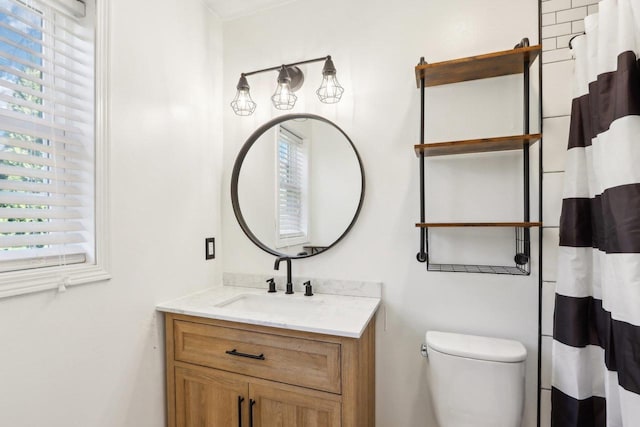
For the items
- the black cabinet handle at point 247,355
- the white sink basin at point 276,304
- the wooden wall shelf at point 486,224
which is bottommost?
the black cabinet handle at point 247,355

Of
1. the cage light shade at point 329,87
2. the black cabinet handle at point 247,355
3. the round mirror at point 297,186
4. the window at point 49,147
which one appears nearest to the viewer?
the window at point 49,147

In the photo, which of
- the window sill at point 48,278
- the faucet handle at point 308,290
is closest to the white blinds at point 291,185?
the faucet handle at point 308,290

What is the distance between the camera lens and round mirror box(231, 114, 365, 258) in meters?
1.59

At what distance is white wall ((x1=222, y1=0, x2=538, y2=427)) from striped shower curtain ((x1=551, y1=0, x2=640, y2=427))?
202 mm

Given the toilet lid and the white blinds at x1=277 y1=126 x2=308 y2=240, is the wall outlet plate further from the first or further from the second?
the toilet lid

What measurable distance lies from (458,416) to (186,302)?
1253 millimetres

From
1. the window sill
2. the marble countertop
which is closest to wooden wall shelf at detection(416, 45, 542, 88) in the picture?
the marble countertop

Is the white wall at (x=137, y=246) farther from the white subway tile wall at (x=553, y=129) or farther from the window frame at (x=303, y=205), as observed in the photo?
the white subway tile wall at (x=553, y=129)

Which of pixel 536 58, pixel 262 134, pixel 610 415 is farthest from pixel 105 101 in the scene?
pixel 610 415

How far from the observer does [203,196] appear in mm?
1708

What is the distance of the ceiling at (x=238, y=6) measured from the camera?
5.62ft

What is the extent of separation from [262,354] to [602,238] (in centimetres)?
127

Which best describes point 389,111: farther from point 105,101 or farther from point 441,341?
point 105,101

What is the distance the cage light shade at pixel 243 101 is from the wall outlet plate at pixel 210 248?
2.42ft
